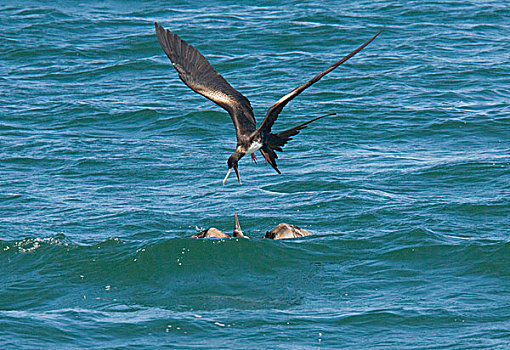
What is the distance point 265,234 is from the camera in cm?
1169

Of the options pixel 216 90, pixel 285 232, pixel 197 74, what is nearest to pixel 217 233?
pixel 285 232

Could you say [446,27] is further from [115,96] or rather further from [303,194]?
[303,194]

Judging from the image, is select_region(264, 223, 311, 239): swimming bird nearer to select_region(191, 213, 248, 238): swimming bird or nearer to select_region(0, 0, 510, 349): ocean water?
select_region(0, 0, 510, 349): ocean water

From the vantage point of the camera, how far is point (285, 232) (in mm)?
11242

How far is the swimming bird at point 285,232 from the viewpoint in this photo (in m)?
11.2

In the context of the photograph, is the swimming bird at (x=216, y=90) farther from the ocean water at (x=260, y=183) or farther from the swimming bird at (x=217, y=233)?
the ocean water at (x=260, y=183)

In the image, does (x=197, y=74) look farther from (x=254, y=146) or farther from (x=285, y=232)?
(x=285, y=232)

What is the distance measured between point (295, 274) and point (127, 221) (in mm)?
2909

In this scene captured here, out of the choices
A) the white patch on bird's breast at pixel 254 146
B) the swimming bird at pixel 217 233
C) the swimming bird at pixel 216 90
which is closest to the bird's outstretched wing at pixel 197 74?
the swimming bird at pixel 216 90

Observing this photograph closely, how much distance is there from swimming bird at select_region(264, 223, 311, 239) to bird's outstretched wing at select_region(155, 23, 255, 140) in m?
1.54

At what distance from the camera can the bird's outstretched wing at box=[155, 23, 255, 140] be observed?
10516 mm

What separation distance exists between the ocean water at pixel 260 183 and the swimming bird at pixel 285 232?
159 millimetres

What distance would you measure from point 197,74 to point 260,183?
3756 millimetres

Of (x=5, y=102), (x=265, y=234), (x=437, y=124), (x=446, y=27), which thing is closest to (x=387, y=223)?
(x=265, y=234)
